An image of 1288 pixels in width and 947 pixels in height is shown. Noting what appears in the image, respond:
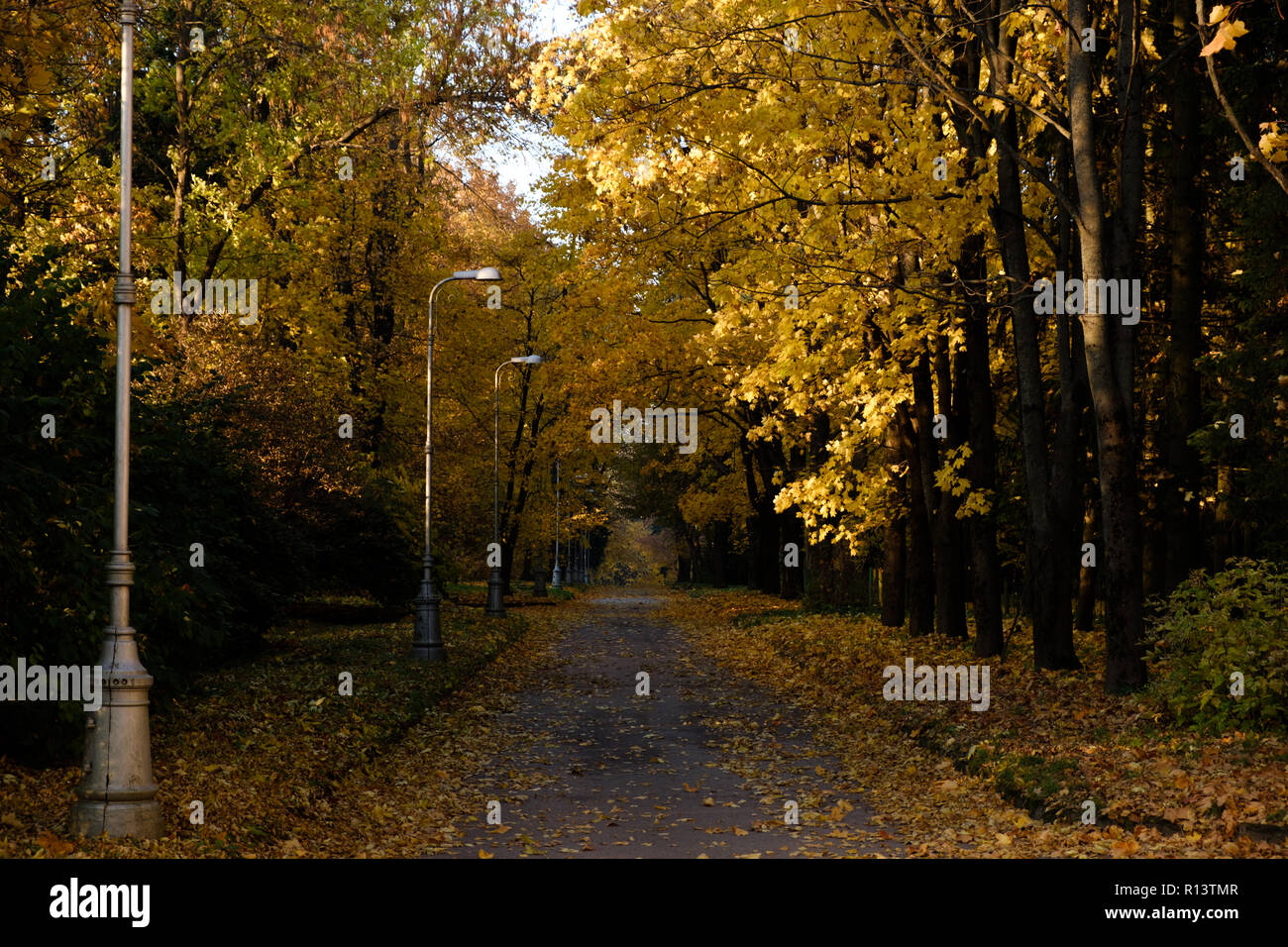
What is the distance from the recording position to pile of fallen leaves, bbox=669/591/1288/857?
910 centimetres

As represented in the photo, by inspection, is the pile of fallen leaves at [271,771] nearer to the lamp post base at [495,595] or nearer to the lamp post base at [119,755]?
the lamp post base at [119,755]

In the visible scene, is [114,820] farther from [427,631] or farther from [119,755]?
[427,631]

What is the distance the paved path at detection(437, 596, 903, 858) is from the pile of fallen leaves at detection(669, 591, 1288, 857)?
631mm

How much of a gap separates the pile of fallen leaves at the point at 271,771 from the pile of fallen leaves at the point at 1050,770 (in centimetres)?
478

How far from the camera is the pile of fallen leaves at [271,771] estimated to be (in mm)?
8805

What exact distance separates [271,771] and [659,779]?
3.98 meters

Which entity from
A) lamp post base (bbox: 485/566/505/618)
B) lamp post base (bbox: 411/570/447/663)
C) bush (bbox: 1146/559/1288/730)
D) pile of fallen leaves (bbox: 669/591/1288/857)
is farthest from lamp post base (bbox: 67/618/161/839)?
lamp post base (bbox: 485/566/505/618)

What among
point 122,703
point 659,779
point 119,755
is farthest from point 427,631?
point 119,755

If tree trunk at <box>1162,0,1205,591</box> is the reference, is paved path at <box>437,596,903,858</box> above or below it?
below

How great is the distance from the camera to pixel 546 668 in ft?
80.0

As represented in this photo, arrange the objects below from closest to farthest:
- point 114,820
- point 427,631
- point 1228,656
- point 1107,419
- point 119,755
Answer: point 114,820
point 119,755
point 1228,656
point 1107,419
point 427,631

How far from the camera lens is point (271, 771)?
1128 centimetres

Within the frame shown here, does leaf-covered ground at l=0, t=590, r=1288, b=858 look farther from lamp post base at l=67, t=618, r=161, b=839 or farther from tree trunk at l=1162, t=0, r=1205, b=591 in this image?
tree trunk at l=1162, t=0, r=1205, b=591

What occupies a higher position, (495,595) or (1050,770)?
(1050,770)
